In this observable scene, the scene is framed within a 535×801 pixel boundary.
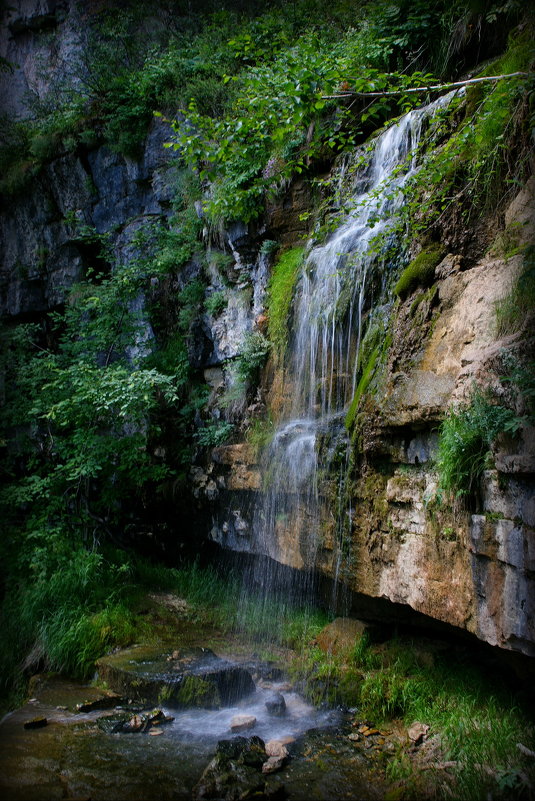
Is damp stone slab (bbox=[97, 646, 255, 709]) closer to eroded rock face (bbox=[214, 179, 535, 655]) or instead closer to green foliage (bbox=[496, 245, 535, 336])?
eroded rock face (bbox=[214, 179, 535, 655])

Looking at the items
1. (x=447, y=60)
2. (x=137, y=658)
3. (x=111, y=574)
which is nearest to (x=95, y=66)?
(x=447, y=60)

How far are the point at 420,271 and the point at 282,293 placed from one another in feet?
9.76

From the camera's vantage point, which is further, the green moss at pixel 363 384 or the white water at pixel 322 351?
the white water at pixel 322 351

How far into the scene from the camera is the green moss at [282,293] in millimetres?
7480

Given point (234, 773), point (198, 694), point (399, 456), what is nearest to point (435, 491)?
point (399, 456)

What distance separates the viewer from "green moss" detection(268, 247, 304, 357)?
24.5ft

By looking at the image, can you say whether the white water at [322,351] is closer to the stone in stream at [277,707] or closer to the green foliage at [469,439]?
the stone in stream at [277,707]

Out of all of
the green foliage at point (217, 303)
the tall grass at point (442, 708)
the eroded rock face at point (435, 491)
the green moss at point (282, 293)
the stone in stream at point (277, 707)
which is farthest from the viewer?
the green foliage at point (217, 303)

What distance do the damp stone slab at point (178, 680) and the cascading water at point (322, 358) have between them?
136 centimetres

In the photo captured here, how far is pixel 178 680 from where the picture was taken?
209 inches

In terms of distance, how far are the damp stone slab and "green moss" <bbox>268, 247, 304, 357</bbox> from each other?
4.18 m

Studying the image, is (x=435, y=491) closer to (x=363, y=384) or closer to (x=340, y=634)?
(x=363, y=384)

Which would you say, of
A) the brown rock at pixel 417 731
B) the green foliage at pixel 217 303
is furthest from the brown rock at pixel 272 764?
the green foliage at pixel 217 303

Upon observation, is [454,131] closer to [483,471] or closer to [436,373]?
[436,373]
